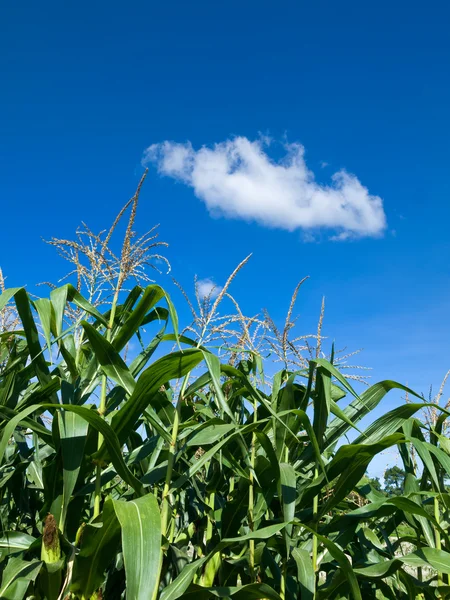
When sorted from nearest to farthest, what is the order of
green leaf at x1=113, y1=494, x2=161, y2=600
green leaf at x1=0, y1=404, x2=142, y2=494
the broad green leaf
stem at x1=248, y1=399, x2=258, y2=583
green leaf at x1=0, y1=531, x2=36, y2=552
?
green leaf at x1=113, y1=494, x2=161, y2=600 < green leaf at x1=0, y1=404, x2=142, y2=494 < the broad green leaf < green leaf at x1=0, y1=531, x2=36, y2=552 < stem at x1=248, y1=399, x2=258, y2=583

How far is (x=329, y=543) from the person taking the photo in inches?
71.0

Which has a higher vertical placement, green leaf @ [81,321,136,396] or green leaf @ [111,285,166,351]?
green leaf @ [111,285,166,351]

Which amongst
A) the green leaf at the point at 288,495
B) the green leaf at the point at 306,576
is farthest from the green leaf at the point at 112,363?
the green leaf at the point at 306,576

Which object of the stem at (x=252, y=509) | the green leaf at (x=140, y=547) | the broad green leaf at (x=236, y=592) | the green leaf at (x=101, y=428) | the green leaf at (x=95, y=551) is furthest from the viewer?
the stem at (x=252, y=509)

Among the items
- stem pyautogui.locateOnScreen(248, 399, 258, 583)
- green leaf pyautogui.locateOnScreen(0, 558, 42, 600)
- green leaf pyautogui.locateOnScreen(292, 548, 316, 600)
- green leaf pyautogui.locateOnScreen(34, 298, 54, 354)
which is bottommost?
green leaf pyautogui.locateOnScreen(0, 558, 42, 600)

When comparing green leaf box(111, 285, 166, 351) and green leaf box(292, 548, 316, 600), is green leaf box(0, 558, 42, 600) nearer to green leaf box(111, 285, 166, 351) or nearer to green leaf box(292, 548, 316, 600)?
green leaf box(111, 285, 166, 351)

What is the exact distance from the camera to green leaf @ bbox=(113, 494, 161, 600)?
1.41 meters

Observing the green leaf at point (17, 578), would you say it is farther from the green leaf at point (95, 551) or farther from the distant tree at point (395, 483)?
the distant tree at point (395, 483)

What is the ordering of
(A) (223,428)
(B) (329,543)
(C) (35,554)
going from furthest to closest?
(C) (35,554) < (A) (223,428) < (B) (329,543)

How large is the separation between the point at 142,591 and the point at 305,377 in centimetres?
142

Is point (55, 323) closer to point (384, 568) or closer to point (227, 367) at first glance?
point (227, 367)

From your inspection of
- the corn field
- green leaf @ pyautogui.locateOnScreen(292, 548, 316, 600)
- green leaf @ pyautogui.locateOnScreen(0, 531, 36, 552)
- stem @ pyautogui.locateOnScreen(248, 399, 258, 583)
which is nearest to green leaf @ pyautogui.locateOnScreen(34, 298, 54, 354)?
the corn field

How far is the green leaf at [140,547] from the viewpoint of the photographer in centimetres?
141

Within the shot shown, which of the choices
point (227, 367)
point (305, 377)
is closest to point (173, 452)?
point (227, 367)
